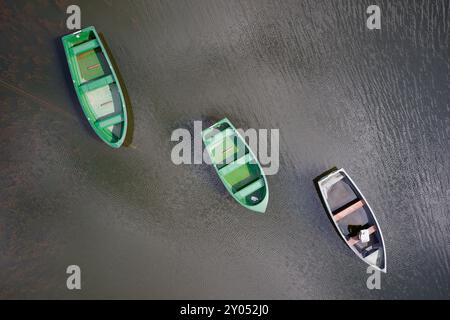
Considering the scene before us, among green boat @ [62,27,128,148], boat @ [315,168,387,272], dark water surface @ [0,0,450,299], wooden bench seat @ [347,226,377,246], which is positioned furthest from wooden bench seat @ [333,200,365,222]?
green boat @ [62,27,128,148]

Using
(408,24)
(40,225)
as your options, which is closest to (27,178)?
(40,225)

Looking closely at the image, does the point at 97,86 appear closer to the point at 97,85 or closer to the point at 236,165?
the point at 97,85

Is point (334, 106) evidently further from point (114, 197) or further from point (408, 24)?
point (114, 197)

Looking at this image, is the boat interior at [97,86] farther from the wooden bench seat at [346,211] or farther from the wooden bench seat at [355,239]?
the wooden bench seat at [355,239]

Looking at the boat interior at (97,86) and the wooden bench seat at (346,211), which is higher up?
the boat interior at (97,86)

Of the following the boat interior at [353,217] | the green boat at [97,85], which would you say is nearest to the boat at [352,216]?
the boat interior at [353,217]

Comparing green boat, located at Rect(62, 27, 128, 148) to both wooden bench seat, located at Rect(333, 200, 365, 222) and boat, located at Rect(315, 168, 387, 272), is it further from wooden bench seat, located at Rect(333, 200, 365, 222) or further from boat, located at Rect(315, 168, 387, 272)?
wooden bench seat, located at Rect(333, 200, 365, 222)

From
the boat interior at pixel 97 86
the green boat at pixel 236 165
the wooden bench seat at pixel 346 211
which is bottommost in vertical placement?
the wooden bench seat at pixel 346 211
